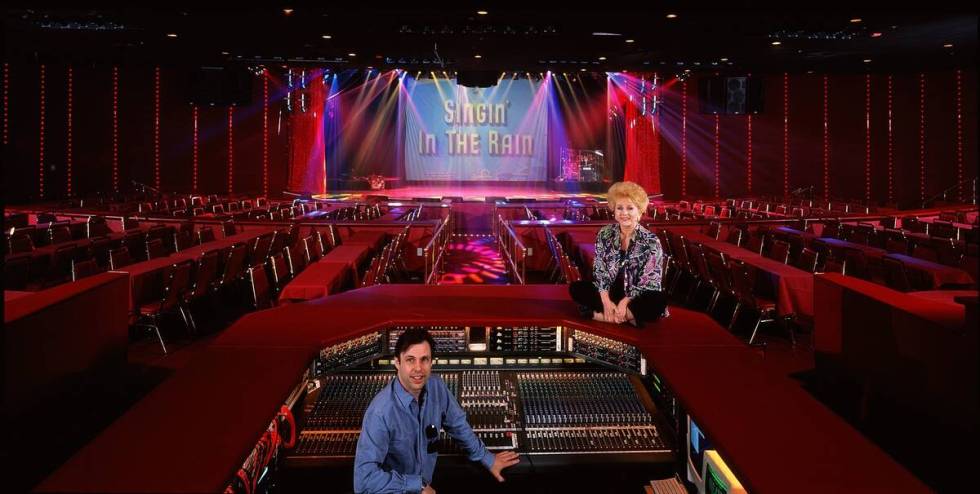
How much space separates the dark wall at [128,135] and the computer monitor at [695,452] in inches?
793

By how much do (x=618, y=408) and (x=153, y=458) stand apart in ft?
6.16

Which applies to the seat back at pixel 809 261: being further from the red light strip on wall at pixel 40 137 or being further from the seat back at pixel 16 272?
the red light strip on wall at pixel 40 137

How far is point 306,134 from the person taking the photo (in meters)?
21.7

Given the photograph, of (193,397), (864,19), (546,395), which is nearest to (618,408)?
(546,395)

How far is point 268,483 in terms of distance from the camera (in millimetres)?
2596

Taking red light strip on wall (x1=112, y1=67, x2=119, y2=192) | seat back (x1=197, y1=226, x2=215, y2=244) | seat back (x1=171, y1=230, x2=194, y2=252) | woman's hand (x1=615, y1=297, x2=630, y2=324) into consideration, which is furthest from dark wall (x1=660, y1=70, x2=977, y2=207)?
woman's hand (x1=615, y1=297, x2=630, y2=324)

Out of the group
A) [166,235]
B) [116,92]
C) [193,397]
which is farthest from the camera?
[116,92]

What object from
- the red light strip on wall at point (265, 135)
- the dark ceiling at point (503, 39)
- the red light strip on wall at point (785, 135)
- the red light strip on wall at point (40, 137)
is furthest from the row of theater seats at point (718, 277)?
the red light strip on wall at point (40, 137)

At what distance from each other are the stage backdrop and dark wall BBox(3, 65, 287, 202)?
455 centimetres

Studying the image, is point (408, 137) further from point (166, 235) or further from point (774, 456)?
point (774, 456)

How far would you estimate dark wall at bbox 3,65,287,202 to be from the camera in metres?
18.9

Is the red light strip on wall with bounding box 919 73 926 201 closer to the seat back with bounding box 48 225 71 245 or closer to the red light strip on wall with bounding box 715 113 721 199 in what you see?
the red light strip on wall with bounding box 715 113 721 199

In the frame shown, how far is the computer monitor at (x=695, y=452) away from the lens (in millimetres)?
2457

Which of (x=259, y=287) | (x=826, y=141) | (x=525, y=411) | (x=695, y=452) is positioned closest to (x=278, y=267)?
(x=259, y=287)
